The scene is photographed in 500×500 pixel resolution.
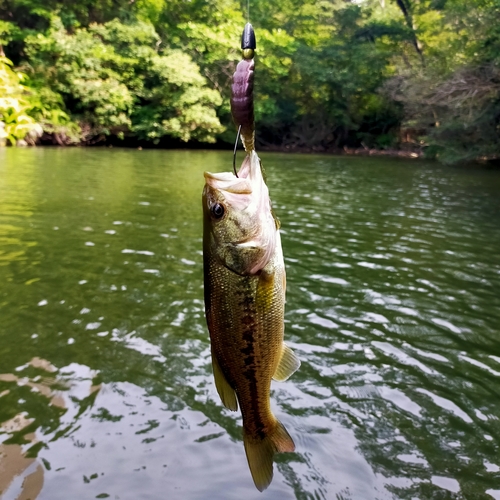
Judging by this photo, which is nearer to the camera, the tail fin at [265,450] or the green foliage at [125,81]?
the tail fin at [265,450]

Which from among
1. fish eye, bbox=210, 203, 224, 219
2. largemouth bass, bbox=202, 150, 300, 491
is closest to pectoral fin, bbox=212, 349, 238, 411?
largemouth bass, bbox=202, 150, 300, 491

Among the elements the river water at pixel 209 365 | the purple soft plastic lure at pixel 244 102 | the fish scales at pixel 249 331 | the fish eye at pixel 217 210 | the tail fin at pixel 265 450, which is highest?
the purple soft plastic lure at pixel 244 102

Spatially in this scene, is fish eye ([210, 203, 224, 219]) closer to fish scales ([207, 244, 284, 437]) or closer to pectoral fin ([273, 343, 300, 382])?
fish scales ([207, 244, 284, 437])

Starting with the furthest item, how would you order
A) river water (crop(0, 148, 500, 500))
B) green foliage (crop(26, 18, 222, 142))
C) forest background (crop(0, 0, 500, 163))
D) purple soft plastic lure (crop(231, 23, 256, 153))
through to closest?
green foliage (crop(26, 18, 222, 142)), forest background (crop(0, 0, 500, 163)), river water (crop(0, 148, 500, 500)), purple soft plastic lure (crop(231, 23, 256, 153))

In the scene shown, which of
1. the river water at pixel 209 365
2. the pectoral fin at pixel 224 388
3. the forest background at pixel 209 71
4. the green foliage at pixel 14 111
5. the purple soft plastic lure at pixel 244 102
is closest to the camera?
the purple soft plastic lure at pixel 244 102

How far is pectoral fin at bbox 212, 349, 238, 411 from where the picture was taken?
205cm

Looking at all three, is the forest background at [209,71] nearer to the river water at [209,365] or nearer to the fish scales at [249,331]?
the river water at [209,365]

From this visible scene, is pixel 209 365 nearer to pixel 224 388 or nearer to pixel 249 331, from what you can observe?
pixel 224 388

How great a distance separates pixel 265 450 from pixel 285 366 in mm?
337

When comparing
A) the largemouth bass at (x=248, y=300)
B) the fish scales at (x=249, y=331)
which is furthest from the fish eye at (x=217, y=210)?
the fish scales at (x=249, y=331)

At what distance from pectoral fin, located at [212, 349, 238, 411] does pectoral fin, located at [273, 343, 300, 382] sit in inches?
7.8

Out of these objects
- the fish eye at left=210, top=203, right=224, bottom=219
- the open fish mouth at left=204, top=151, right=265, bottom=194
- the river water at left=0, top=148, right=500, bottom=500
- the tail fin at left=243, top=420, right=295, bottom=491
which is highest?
the open fish mouth at left=204, top=151, right=265, bottom=194

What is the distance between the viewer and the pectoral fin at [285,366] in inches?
84.2

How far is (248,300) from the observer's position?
192 cm
